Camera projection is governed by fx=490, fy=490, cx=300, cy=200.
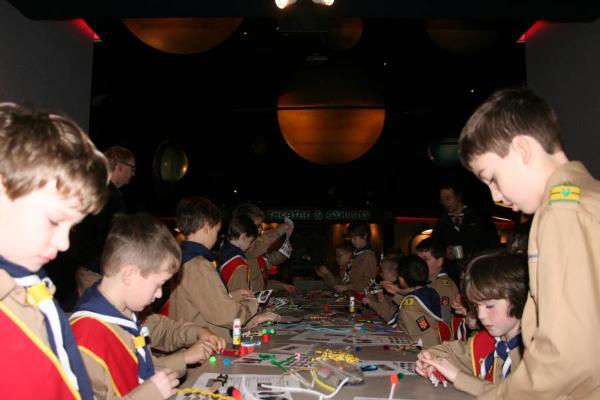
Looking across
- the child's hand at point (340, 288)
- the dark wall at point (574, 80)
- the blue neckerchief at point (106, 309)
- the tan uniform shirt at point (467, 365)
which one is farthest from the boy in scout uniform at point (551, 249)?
the child's hand at point (340, 288)

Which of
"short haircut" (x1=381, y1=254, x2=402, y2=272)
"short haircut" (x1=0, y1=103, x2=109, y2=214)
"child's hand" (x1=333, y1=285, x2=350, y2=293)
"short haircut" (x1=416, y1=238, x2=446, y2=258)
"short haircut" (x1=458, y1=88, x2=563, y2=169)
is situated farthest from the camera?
"child's hand" (x1=333, y1=285, x2=350, y2=293)

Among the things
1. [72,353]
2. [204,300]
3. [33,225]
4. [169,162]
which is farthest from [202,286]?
[169,162]

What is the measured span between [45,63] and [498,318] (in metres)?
3.86

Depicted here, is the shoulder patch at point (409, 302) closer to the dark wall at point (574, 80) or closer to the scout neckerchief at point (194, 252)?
the scout neckerchief at point (194, 252)

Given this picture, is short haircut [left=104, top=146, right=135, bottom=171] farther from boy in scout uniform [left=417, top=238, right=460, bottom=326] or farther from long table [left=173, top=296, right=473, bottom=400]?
boy in scout uniform [left=417, top=238, right=460, bottom=326]

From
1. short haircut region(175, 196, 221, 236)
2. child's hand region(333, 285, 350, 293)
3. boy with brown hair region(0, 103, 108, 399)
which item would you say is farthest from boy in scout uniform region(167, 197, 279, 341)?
child's hand region(333, 285, 350, 293)

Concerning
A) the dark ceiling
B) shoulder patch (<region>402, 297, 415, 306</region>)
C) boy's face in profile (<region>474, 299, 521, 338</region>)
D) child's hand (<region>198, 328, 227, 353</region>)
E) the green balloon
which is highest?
the dark ceiling

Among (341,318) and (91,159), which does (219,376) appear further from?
(341,318)

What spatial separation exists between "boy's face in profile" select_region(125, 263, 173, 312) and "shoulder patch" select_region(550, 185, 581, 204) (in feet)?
4.94

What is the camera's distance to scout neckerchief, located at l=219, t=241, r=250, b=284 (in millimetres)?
4398

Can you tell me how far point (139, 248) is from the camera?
6.71 feet

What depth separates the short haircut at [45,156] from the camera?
1211 millimetres

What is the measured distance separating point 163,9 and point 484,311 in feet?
9.70

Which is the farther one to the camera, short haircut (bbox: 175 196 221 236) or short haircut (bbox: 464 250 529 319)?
short haircut (bbox: 175 196 221 236)
